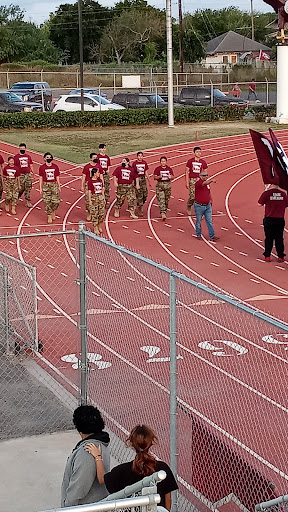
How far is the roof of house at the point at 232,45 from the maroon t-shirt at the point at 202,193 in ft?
269

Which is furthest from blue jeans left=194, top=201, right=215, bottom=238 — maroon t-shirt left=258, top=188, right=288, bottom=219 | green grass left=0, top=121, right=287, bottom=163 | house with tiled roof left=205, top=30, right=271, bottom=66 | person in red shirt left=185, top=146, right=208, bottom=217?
house with tiled roof left=205, top=30, right=271, bottom=66

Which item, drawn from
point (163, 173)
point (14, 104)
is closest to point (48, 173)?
point (163, 173)

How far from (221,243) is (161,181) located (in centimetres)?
301

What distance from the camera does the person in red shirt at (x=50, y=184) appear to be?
896 inches

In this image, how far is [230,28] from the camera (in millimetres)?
113875

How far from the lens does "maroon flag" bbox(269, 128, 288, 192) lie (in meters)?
16.3

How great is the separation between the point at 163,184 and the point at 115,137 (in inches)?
561

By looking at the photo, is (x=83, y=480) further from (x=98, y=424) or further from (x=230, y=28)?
(x=230, y=28)

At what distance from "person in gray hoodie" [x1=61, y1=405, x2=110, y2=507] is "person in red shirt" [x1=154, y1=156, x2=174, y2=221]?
16407 mm

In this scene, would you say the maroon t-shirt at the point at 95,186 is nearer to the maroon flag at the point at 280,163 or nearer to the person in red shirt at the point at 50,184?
the person in red shirt at the point at 50,184

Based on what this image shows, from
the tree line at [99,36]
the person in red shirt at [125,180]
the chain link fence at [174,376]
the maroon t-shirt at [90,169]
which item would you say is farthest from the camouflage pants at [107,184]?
the tree line at [99,36]

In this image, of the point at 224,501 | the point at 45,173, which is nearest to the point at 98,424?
the point at 224,501

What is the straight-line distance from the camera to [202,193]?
20.5 metres

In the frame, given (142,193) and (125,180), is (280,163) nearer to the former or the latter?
(125,180)
